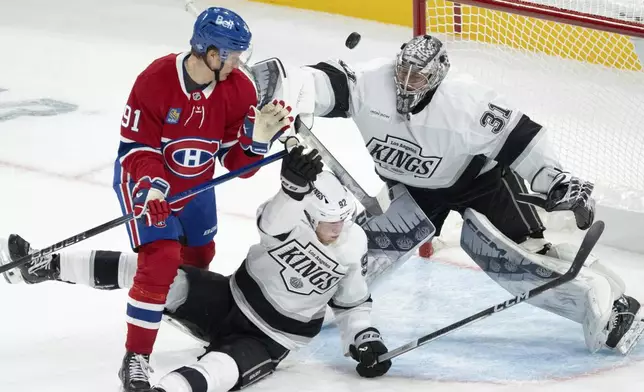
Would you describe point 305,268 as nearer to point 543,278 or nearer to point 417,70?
point 417,70

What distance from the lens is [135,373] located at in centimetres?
309

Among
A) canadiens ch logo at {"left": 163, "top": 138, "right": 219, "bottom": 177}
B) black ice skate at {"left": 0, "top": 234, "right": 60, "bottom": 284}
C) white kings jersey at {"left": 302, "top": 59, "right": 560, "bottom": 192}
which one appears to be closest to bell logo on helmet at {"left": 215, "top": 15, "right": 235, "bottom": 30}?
canadiens ch logo at {"left": 163, "top": 138, "right": 219, "bottom": 177}

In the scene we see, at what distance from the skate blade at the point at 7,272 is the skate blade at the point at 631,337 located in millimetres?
1787

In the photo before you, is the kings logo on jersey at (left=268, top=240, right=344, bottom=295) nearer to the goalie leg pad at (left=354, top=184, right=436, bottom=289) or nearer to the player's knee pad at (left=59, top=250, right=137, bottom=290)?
the player's knee pad at (left=59, top=250, right=137, bottom=290)

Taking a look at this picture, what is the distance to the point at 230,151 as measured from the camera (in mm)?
3447

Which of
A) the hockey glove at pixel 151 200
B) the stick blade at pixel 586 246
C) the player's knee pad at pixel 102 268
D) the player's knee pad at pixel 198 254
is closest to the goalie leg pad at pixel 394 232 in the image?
the player's knee pad at pixel 198 254

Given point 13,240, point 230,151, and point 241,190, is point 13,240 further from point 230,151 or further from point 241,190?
point 241,190

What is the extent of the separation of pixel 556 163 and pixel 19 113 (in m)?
2.97

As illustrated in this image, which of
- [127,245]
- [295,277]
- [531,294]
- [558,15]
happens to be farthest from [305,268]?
[558,15]

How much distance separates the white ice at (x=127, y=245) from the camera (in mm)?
3400

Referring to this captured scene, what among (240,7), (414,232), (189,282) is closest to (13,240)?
(189,282)

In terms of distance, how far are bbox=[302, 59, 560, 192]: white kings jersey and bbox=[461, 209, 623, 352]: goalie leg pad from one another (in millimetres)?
236

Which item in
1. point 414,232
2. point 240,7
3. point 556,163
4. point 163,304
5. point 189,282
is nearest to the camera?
point 163,304

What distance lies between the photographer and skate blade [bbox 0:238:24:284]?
11.4 feet
